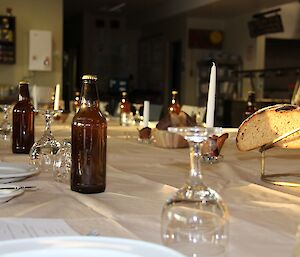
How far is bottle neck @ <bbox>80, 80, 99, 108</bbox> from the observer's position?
1120 millimetres

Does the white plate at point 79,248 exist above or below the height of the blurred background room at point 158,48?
below

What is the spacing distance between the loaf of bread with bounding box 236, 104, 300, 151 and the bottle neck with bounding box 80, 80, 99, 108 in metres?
0.47

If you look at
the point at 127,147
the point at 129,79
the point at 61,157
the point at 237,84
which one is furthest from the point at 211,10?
the point at 61,157

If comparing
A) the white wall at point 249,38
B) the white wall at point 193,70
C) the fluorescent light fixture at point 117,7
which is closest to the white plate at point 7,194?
the white wall at point 249,38

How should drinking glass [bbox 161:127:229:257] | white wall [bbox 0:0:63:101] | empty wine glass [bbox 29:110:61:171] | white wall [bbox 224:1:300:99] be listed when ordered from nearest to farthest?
drinking glass [bbox 161:127:229:257], empty wine glass [bbox 29:110:61:171], white wall [bbox 0:0:63:101], white wall [bbox 224:1:300:99]

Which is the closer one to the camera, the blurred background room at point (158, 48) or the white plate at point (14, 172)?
the white plate at point (14, 172)

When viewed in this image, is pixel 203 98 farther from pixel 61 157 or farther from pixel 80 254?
pixel 80 254

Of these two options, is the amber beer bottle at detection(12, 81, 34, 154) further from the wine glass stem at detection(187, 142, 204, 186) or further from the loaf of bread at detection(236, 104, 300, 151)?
the wine glass stem at detection(187, 142, 204, 186)

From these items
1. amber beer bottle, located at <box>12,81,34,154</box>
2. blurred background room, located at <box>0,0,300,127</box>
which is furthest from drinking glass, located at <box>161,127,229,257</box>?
blurred background room, located at <box>0,0,300,127</box>

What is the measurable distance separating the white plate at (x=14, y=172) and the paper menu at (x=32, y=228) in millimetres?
333

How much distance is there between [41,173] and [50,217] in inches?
19.0

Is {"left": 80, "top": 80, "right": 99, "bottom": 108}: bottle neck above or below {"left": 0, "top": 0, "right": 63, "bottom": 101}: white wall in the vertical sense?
Result: below

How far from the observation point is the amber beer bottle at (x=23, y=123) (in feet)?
5.81

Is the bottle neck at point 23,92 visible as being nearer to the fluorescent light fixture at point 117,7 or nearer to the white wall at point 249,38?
the white wall at point 249,38
